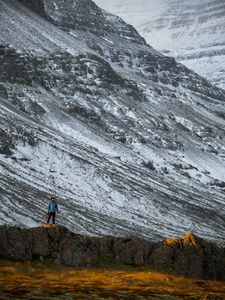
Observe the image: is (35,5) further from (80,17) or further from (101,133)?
(101,133)

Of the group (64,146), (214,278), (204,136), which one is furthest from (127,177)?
(214,278)

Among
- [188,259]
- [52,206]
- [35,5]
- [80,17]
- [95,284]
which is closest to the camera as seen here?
[95,284]

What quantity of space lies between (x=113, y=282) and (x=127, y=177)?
54.5 metres

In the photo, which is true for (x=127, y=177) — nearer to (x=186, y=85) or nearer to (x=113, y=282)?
(x=113, y=282)

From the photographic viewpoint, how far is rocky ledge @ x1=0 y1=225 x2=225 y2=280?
25.1 meters

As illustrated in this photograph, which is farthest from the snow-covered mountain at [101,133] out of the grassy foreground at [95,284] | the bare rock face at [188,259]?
the grassy foreground at [95,284]

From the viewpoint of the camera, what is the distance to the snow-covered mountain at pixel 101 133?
66500mm

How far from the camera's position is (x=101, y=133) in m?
93.9

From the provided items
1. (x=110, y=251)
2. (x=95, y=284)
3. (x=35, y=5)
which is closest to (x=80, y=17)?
(x=35, y=5)

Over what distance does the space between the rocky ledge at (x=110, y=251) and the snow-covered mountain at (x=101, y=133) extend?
90.1ft

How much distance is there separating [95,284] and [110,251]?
4392 millimetres

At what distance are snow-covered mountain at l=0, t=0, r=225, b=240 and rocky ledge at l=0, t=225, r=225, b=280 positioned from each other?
1081 inches

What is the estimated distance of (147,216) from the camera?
69.1 metres

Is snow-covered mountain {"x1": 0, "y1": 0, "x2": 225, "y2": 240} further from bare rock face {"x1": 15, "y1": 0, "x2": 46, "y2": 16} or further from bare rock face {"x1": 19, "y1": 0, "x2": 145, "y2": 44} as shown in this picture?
bare rock face {"x1": 19, "y1": 0, "x2": 145, "y2": 44}
